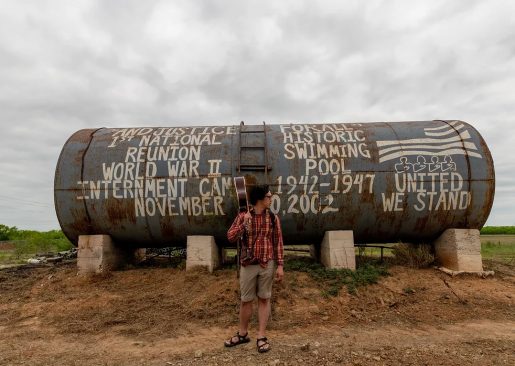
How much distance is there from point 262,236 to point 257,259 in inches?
10.9

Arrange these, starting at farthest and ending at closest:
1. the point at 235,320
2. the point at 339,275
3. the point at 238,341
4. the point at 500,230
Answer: the point at 500,230 < the point at 339,275 < the point at 235,320 < the point at 238,341

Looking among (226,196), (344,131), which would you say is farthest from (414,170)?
(226,196)

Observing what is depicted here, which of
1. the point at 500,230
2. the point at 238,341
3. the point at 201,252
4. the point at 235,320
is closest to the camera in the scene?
the point at 238,341

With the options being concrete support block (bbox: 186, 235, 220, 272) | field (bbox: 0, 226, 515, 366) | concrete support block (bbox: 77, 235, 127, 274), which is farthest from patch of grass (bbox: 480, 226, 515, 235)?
concrete support block (bbox: 77, 235, 127, 274)

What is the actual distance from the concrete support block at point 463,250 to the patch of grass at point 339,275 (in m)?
1.29

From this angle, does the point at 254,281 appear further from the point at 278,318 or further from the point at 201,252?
the point at 201,252

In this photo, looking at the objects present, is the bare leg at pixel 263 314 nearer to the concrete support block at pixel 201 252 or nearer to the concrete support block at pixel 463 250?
the concrete support block at pixel 201 252

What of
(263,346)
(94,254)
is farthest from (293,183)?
(94,254)

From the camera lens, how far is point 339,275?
21.9ft

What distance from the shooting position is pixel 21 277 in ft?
28.0

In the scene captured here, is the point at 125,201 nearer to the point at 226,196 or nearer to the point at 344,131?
the point at 226,196

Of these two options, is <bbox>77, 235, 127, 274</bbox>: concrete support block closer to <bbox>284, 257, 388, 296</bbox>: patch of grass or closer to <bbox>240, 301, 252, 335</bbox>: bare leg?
<bbox>284, 257, 388, 296</bbox>: patch of grass

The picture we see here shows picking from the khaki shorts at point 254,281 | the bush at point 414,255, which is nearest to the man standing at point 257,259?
the khaki shorts at point 254,281

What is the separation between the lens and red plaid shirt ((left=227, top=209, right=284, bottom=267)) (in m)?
4.39
